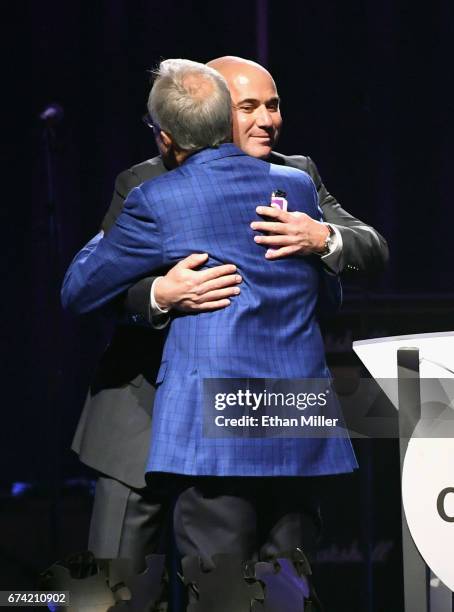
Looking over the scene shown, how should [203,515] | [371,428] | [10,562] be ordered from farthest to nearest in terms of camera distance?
[10,562]
[371,428]
[203,515]

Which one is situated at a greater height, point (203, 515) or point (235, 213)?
point (235, 213)

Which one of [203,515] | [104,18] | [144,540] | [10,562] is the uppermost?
[104,18]

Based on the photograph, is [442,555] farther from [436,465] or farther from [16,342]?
[16,342]

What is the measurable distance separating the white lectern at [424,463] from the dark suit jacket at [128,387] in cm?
23

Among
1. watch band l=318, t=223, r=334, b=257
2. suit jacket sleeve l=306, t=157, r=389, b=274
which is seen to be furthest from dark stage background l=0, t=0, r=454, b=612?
watch band l=318, t=223, r=334, b=257

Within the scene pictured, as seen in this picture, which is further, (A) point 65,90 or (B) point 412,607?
(A) point 65,90

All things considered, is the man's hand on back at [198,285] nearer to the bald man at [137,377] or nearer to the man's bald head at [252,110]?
the bald man at [137,377]

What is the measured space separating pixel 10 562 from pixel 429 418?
206 centimetres

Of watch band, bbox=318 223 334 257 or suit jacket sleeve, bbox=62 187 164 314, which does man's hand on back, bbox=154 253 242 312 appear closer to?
suit jacket sleeve, bbox=62 187 164 314

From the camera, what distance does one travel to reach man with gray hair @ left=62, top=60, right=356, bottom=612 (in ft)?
5.80

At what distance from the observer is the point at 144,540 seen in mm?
2057

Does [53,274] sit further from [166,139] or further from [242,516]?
[242,516]

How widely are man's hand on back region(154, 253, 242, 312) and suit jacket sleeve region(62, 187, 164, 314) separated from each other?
0.06 metres

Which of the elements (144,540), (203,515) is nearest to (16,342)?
(144,540)
